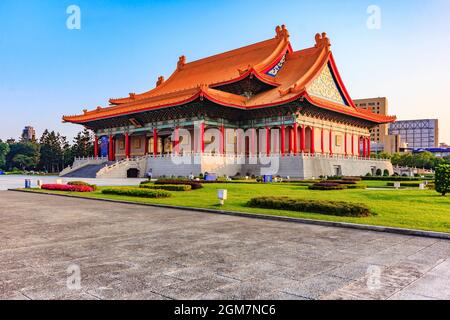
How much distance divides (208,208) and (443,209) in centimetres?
737

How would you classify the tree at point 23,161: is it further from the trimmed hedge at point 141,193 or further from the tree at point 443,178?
the tree at point 443,178

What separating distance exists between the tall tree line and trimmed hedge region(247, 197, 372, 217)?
188ft

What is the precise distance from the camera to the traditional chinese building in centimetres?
3666

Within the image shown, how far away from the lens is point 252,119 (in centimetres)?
4072

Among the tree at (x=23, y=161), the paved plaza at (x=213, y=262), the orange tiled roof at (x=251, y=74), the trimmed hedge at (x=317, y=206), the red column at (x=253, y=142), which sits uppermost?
the orange tiled roof at (x=251, y=74)

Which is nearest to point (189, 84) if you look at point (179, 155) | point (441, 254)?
point (179, 155)

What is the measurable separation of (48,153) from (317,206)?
70.3 meters

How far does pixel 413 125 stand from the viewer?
16588 centimetres

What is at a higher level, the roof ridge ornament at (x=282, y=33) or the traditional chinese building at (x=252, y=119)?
the roof ridge ornament at (x=282, y=33)

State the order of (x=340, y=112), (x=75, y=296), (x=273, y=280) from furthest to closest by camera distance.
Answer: (x=340, y=112) < (x=273, y=280) < (x=75, y=296)

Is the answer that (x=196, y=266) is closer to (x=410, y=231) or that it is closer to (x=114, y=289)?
(x=114, y=289)

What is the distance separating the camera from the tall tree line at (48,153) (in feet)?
217

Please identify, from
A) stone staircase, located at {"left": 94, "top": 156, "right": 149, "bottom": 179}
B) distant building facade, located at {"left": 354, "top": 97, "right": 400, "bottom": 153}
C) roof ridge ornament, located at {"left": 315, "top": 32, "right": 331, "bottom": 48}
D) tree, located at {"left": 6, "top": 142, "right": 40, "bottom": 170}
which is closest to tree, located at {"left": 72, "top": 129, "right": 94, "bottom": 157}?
tree, located at {"left": 6, "top": 142, "right": 40, "bottom": 170}

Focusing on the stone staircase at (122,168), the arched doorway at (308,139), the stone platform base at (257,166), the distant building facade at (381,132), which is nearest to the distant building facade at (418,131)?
the distant building facade at (381,132)
